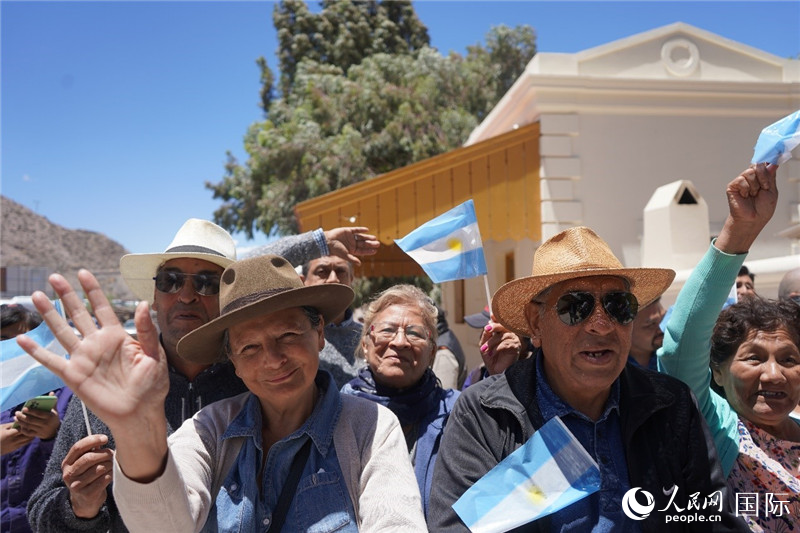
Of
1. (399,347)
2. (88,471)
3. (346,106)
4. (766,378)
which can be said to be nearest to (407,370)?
(399,347)

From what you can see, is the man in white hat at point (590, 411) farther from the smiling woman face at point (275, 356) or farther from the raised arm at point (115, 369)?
the raised arm at point (115, 369)

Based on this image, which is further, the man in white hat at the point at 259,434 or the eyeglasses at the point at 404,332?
the eyeglasses at the point at 404,332

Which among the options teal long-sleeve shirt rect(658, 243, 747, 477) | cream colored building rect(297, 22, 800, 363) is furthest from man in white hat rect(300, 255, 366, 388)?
cream colored building rect(297, 22, 800, 363)

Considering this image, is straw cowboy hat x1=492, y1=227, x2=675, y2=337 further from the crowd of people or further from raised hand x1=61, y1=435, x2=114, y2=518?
raised hand x1=61, y1=435, x2=114, y2=518

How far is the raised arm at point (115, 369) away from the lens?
60.2 inches

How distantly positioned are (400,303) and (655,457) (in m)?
1.37

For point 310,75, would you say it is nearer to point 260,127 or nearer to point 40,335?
point 260,127

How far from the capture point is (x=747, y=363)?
7.91 feet

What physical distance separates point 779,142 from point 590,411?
1114 mm

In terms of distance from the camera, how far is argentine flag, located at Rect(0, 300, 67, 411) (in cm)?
251

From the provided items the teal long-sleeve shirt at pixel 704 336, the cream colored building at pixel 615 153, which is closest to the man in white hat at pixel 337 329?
the teal long-sleeve shirt at pixel 704 336

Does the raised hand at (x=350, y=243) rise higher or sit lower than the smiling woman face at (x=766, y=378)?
higher

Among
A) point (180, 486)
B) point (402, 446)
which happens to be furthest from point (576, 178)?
point (180, 486)

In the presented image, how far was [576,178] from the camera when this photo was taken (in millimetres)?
9352
